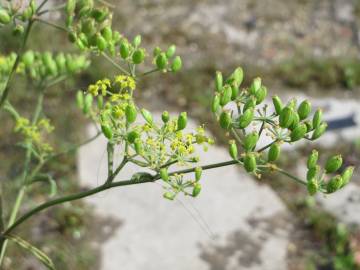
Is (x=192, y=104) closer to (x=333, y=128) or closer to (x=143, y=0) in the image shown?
(x=333, y=128)

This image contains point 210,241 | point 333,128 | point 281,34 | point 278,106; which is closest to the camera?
point 278,106

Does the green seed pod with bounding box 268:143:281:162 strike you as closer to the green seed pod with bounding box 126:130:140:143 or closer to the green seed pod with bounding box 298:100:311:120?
the green seed pod with bounding box 298:100:311:120

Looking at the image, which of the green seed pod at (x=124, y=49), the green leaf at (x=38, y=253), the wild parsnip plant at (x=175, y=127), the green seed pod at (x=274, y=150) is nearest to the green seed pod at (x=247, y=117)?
the wild parsnip plant at (x=175, y=127)

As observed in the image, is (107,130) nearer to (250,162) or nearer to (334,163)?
(250,162)

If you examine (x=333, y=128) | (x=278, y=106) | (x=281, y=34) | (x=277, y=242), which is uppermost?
(x=278, y=106)

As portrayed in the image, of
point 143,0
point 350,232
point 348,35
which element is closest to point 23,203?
point 350,232

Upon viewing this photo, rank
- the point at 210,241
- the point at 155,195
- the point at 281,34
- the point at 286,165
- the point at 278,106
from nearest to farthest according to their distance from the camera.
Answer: the point at 278,106, the point at 210,241, the point at 155,195, the point at 286,165, the point at 281,34

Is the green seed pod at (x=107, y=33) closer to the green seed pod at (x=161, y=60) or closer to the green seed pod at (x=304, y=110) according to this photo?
the green seed pod at (x=161, y=60)

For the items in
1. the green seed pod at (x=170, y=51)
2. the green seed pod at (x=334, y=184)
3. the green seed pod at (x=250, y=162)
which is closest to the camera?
the green seed pod at (x=250, y=162)
